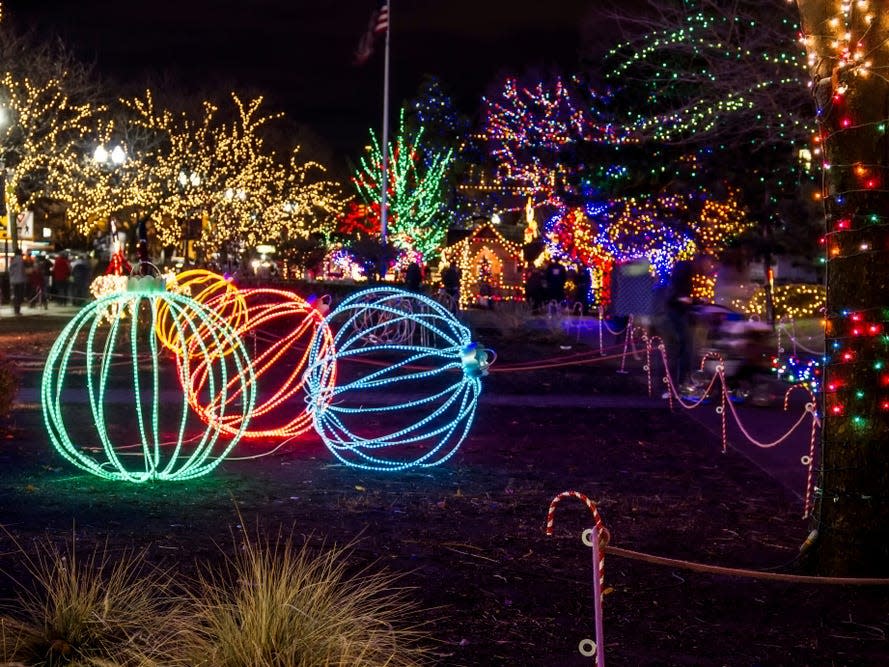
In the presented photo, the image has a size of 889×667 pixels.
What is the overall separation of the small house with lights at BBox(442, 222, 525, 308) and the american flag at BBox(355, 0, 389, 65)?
8239mm

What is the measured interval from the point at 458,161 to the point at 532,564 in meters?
49.0

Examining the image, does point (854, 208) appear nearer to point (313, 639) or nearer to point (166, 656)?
point (313, 639)

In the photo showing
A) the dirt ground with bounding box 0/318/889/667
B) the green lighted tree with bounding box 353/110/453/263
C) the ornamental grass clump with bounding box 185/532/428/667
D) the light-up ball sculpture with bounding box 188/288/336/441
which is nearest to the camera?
the ornamental grass clump with bounding box 185/532/428/667

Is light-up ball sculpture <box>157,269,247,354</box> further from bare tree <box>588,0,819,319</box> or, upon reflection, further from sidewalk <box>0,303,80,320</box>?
sidewalk <box>0,303,80,320</box>

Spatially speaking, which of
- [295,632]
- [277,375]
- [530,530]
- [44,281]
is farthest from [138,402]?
[44,281]

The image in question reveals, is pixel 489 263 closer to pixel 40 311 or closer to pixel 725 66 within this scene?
pixel 40 311

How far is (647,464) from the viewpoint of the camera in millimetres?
10914

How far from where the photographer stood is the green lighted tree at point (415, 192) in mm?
51062

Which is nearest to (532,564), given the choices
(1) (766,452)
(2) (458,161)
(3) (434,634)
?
(3) (434,634)

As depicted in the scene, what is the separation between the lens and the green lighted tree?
168 feet

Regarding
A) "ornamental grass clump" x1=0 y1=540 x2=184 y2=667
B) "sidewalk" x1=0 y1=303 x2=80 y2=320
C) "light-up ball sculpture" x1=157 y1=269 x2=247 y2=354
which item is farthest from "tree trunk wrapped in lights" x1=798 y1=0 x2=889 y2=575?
"sidewalk" x1=0 y1=303 x2=80 y2=320

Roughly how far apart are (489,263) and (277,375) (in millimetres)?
25964

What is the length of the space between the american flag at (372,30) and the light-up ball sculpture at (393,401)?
15.9 m

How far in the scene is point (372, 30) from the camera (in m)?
34.6
